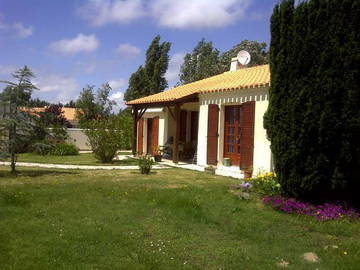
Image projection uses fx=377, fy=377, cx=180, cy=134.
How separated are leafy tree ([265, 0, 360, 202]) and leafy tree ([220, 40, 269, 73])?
27637 mm

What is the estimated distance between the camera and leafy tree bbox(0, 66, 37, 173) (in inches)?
418

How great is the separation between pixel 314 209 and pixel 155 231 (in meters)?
3.04

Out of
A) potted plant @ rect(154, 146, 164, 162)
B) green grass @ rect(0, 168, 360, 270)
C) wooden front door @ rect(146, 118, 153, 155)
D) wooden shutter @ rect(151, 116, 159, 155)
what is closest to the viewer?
green grass @ rect(0, 168, 360, 270)

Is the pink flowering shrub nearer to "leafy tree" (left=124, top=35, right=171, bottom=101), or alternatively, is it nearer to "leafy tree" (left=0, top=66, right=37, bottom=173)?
"leafy tree" (left=0, top=66, right=37, bottom=173)

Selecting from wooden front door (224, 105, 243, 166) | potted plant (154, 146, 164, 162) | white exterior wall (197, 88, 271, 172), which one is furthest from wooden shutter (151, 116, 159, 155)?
wooden front door (224, 105, 243, 166)

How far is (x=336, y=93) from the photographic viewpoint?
21.7 ft

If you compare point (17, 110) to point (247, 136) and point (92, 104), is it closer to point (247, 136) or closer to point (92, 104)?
point (247, 136)

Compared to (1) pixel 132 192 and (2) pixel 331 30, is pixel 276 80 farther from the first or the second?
(1) pixel 132 192

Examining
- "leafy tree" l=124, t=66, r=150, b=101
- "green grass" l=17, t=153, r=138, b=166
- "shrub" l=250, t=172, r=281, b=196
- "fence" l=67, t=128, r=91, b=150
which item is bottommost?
"green grass" l=17, t=153, r=138, b=166

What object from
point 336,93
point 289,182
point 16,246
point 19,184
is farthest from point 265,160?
point 16,246

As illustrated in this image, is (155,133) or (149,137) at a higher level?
(155,133)

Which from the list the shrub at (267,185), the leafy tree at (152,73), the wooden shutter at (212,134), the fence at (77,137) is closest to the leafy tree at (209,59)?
the leafy tree at (152,73)

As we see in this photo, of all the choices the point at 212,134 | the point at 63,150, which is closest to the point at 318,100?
the point at 212,134

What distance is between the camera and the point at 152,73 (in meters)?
32.0
